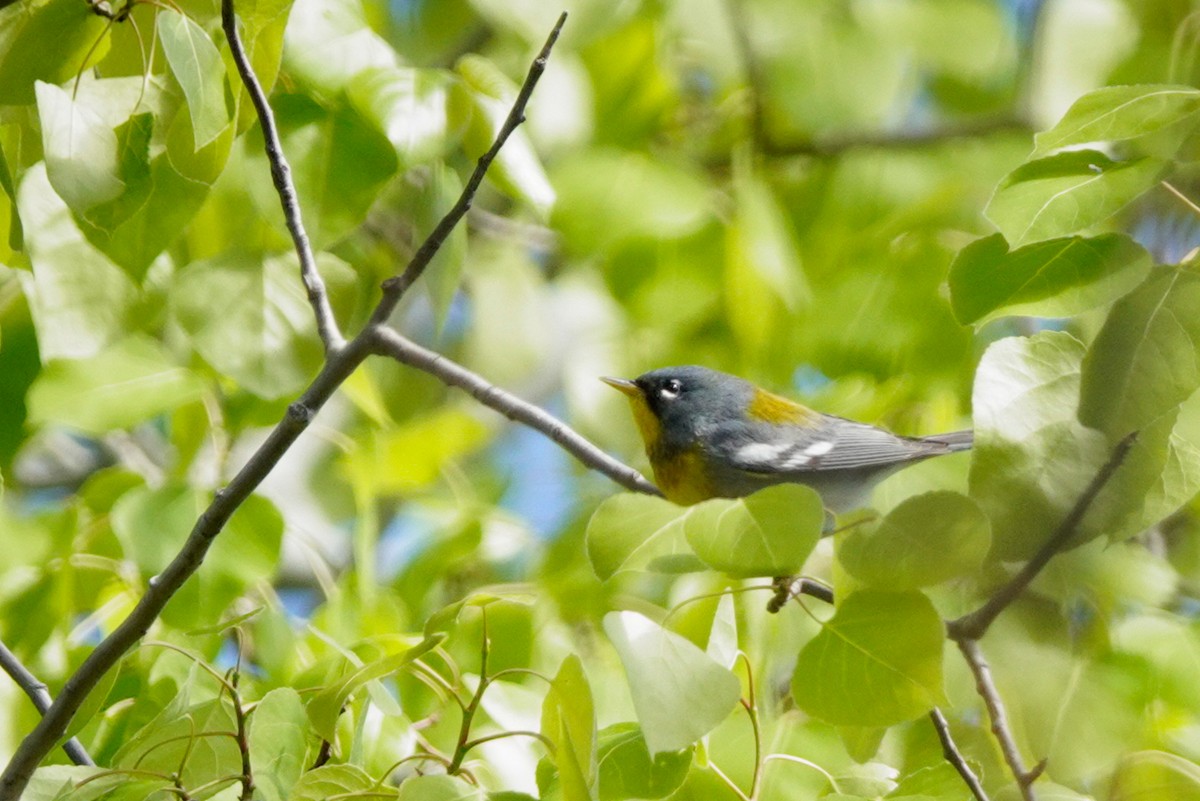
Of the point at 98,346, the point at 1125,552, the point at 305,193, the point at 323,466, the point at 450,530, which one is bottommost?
the point at 323,466

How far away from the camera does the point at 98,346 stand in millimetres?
1837

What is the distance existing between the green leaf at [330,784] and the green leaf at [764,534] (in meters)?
0.43

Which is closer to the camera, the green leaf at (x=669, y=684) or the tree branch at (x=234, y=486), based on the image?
the green leaf at (x=669, y=684)

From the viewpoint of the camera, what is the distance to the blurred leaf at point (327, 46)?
184 cm

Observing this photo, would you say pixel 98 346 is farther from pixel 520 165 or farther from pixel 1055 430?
pixel 1055 430

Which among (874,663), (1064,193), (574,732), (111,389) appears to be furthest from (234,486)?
(1064,193)

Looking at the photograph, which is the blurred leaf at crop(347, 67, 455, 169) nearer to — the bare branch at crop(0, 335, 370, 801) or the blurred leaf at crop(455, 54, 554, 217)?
the blurred leaf at crop(455, 54, 554, 217)

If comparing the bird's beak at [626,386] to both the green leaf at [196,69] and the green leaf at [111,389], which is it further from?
the green leaf at [196,69]

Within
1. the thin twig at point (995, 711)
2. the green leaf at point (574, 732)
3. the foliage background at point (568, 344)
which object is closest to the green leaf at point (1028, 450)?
the foliage background at point (568, 344)

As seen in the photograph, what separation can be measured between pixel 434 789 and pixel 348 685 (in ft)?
0.55

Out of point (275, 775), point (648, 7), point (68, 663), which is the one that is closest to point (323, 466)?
point (648, 7)

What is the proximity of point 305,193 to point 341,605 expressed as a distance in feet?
3.11

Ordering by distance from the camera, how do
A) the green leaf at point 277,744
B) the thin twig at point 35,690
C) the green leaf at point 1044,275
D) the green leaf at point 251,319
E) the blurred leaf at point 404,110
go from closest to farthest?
the green leaf at point 277,744, the green leaf at point 1044,275, the thin twig at point 35,690, the blurred leaf at point 404,110, the green leaf at point 251,319

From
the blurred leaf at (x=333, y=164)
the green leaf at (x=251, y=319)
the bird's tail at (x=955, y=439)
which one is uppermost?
the blurred leaf at (x=333, y=164)
